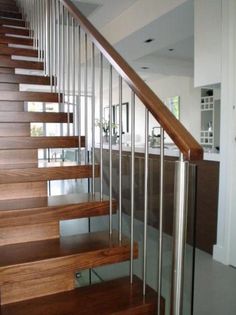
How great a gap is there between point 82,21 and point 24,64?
1350 millimetres

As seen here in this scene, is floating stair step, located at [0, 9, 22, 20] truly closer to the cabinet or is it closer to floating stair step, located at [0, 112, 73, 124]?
floating stair step, located at [0, 112, 73, 124]

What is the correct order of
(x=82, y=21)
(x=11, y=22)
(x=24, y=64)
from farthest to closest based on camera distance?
(x=11, y=22)
(x=24, y=64)
(x=82, y=21)

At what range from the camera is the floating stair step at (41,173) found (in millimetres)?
1872

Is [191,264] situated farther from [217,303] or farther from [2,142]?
[2,142]

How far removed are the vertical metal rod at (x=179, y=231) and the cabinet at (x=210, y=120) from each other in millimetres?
4661

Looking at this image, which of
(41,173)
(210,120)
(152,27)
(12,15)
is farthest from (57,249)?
(210,120)

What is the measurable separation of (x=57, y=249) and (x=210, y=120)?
18.6 ft

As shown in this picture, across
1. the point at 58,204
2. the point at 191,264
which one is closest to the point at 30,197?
the point at 58,204

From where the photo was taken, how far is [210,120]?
6.64 m

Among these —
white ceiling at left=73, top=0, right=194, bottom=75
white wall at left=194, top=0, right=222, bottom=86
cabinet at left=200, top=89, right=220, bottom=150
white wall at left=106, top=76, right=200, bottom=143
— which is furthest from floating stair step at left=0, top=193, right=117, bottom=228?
white wall at left=106, top=76, right=200, bottom=143

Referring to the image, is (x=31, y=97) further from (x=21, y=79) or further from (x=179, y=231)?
(x=179, y=231)

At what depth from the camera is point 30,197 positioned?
6.50 ft

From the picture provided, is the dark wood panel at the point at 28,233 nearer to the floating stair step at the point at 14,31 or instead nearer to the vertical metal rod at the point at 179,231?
the vertical metal rod at the point at 179,231

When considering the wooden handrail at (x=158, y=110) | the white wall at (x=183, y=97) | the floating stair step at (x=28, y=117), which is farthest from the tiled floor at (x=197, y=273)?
the white wall at (x=183, y=97)
